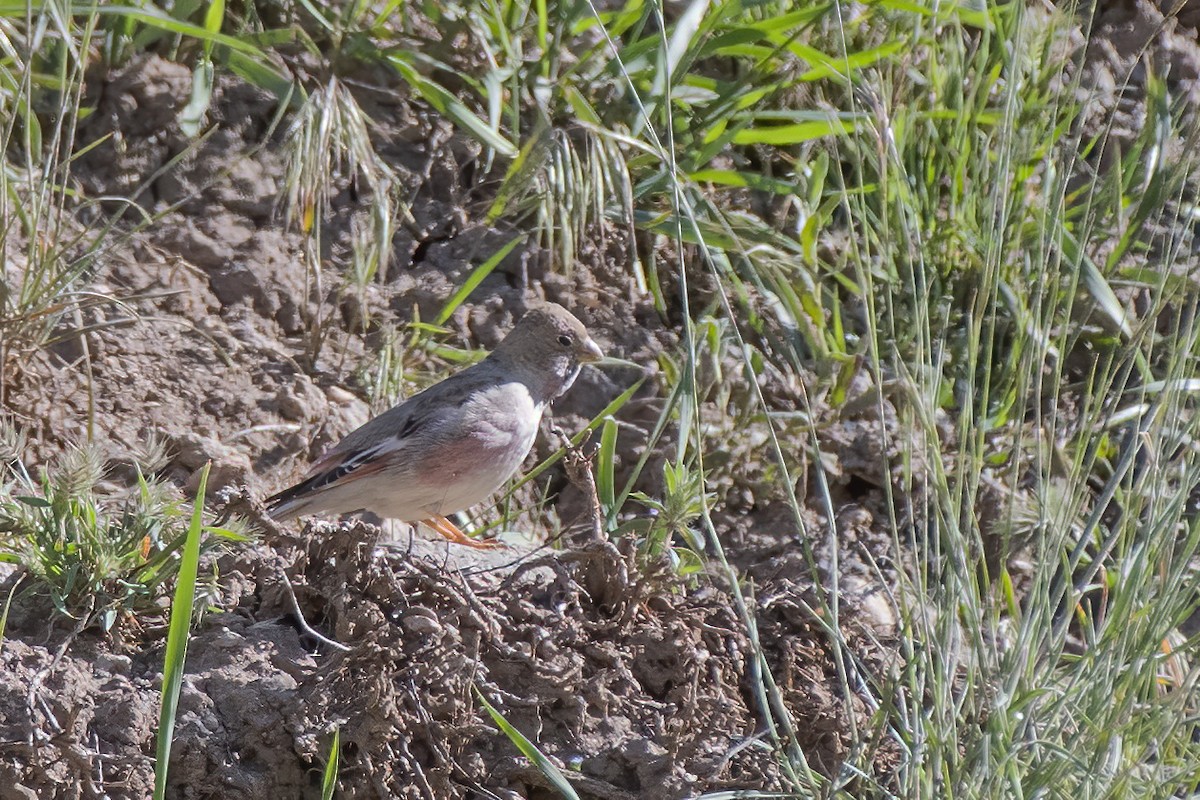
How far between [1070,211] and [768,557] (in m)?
1.43

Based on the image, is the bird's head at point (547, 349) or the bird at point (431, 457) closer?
the bird at point (431, 457)

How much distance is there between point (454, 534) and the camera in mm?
4523

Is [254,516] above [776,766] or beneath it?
above

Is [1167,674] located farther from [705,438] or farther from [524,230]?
[524,230]

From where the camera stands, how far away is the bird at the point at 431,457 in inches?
170

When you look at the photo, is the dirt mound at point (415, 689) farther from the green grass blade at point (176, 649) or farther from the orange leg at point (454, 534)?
the orange leg at point (454, 534)

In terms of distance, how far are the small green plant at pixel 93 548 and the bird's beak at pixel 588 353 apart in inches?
66.7

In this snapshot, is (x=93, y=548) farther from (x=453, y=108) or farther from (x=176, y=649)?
(x=453, y=108)

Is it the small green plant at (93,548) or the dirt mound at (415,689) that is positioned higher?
the small green plant at (93,548)

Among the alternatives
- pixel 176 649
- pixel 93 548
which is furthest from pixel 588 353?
pixel 176 649

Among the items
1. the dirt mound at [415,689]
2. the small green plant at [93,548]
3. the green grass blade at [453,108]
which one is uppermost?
the green grass blade at [453,108]

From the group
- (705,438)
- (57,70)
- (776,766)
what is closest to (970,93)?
(705,438)

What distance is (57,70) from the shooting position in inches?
188

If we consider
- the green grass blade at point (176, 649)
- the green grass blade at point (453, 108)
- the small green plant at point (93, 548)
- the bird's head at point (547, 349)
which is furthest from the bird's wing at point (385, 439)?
the green grass blade at point (176, 649)
